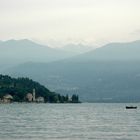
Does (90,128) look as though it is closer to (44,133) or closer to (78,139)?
(44,133)

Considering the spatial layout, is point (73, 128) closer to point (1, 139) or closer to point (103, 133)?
point (103, 133)

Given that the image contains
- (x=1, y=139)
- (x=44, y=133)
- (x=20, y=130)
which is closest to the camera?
(x=1, y=139)

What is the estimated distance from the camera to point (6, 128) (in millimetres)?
86875

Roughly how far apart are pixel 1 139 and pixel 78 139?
8.09 meters

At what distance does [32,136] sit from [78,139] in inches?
236

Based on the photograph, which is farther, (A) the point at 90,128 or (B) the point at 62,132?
(A) the point at 90,128

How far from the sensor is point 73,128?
87.6 meters

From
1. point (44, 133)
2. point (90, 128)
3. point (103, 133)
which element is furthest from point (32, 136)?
point (90, 128)

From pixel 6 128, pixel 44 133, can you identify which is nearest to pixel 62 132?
pixel 44 133

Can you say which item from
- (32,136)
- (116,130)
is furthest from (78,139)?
(116,130)

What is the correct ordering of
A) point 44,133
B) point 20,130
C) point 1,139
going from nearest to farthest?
point 1,139
point 44,133
point 20,130

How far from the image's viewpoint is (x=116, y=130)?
8425 centimetres

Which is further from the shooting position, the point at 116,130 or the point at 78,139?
the point at 116,130

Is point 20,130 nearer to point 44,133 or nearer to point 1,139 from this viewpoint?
point 44,133
